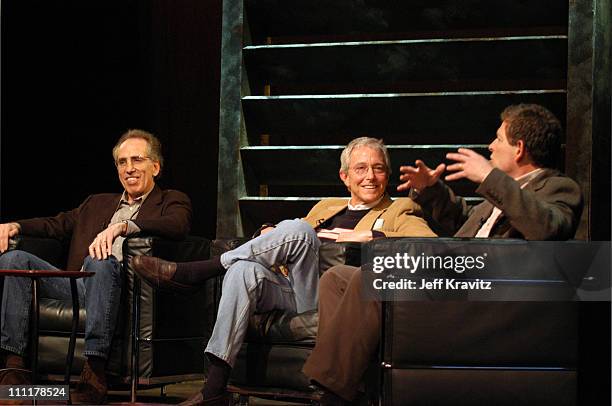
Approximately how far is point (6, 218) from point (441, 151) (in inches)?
94.8

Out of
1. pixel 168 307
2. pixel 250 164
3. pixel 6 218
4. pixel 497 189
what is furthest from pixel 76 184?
pixel 497 189

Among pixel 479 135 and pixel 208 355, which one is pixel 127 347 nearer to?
pixel 208 355

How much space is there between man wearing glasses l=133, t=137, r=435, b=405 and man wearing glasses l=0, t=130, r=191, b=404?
0.29 m

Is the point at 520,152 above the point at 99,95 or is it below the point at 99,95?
below

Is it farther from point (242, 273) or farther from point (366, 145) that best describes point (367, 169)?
point (242, 273)

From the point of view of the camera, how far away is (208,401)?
10.3 feet

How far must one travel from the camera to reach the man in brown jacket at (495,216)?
106 inches

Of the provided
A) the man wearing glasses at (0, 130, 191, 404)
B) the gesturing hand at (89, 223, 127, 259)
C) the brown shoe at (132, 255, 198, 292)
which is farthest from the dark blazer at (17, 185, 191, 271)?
the brown shoe at (132, 255, 198, 292)

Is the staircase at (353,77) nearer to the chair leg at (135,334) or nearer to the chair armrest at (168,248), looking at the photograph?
the chair armrest at (168,248)

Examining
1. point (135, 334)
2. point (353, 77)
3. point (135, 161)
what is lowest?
point (135, 334)

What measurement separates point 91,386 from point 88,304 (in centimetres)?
32

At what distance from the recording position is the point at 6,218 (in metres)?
4.98

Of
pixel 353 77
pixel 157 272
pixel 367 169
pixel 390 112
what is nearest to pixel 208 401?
pixel 157 272

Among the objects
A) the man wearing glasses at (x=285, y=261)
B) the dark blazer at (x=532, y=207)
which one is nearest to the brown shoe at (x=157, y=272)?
the man wearing glasses at (x=285, y=261)
